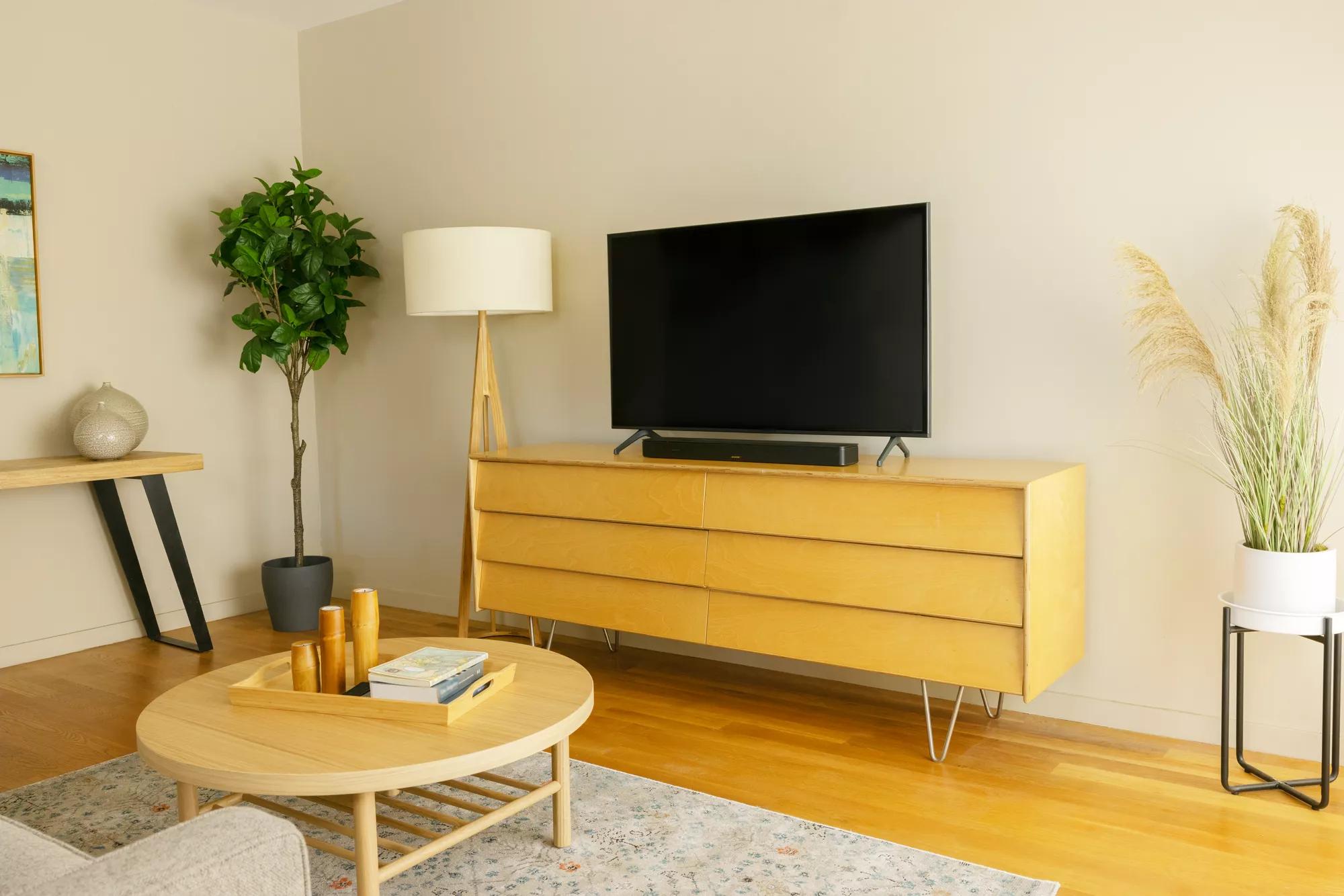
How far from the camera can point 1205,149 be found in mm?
2621

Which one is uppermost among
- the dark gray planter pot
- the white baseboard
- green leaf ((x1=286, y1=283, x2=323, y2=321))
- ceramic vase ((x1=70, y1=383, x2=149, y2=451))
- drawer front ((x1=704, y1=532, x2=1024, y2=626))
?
green leaf ((x1=286, y1=283, x2=323, y2=321))

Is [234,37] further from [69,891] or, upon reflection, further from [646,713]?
[69,891]

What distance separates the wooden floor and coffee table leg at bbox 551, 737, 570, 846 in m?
0.42

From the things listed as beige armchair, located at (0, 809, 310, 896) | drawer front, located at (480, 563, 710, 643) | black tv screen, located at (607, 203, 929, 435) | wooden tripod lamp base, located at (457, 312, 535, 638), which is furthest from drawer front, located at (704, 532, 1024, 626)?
Answer: beige armchair, located at (0, 809, 310, 896)

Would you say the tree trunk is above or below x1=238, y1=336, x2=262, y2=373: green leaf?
below

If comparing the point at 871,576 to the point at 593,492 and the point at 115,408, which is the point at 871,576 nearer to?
the point at 593,492

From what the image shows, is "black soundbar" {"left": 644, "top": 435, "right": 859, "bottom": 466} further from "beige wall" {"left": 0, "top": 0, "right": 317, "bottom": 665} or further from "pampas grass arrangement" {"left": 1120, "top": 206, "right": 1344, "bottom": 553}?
"beige wall" {"left": 0, "top": 0, "right": 317, "bottom": 665}

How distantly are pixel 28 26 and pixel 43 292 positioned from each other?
95 centimetres

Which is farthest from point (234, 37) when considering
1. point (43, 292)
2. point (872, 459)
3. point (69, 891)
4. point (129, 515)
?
point (69, 891)

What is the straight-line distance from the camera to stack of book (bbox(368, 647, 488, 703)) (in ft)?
6.44

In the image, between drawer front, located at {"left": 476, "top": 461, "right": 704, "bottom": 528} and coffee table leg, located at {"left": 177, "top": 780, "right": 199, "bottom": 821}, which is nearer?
coffee table leg, located at {"left": 177, "top": 780, "right": 199, "bottom": 821}

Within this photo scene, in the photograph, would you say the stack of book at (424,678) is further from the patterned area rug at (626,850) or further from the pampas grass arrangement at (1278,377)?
the pampas grass arrangement at (1278,377)

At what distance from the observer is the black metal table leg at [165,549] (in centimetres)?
378

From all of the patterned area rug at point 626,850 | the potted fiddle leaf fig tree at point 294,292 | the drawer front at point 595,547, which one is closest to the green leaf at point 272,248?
the potted fiddle leaf fig tree at point 294,292
